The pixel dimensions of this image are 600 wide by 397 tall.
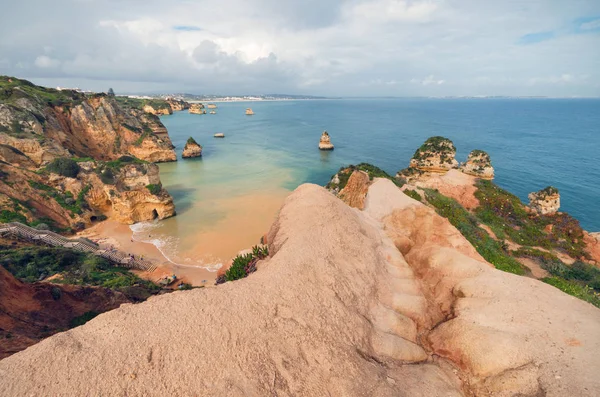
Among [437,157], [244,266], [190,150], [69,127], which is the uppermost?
[69,127]

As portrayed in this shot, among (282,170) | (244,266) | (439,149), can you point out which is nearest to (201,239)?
(244,266)

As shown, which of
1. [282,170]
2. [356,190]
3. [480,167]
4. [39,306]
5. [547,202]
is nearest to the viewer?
[39,306]

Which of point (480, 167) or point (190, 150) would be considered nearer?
point (480, 167)

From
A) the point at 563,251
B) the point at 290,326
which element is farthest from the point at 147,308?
the point at 563,251

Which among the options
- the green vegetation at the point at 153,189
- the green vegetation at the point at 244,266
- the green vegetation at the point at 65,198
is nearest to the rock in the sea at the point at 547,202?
the green vegetation at the point at 244,266

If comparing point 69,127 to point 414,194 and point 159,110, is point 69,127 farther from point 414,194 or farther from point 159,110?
point 159,110

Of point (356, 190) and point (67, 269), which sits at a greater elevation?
point (356, 190)
